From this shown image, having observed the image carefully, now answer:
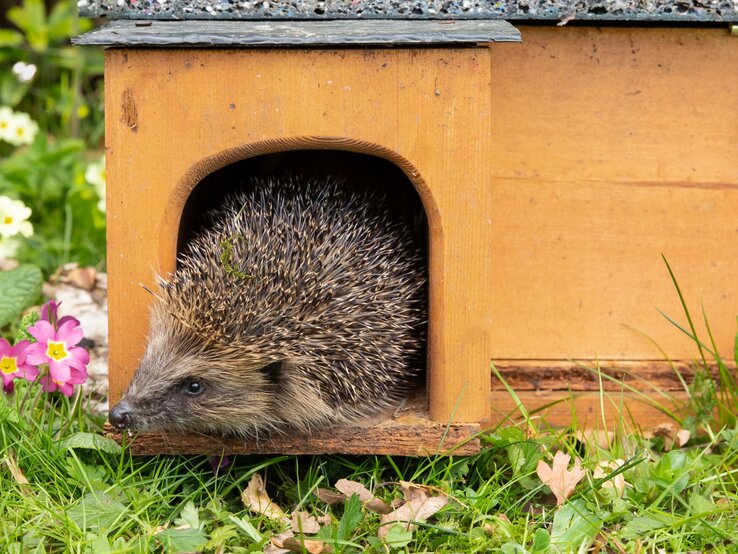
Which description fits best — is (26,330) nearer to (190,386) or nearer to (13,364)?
(13,364)

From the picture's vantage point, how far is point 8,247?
5.28 metres

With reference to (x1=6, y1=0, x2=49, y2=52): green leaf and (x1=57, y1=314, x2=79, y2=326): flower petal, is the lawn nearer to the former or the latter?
(x1=57, y1=314, x2=79, y2=326): flower petal

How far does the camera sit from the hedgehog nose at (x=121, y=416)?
3.12 m

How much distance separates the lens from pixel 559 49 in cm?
377

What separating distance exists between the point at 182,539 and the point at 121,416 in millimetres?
479

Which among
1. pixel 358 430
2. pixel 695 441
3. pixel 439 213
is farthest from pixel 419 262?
pixel 695 441

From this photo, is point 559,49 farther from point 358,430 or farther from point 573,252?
point 358,430

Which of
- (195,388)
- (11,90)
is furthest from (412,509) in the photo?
(11,90)

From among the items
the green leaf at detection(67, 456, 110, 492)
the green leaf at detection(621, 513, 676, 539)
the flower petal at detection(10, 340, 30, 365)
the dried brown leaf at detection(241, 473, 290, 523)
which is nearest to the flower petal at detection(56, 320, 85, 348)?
the flower petal at detection(10, 340, 30, 365)

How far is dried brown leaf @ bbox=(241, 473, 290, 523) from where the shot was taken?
3246mm

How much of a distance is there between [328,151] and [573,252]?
118 centimetres

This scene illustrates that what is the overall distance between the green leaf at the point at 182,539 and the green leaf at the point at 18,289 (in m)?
1.78

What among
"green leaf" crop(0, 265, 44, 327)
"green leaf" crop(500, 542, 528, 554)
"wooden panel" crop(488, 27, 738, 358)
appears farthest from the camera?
"green leaf" crop(0, 265, 44, 327)

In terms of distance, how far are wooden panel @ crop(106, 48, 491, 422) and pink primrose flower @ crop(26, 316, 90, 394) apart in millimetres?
507
